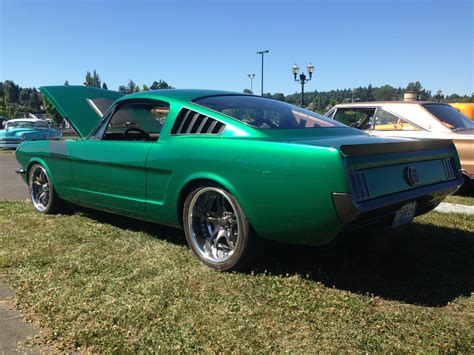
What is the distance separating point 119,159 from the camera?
4004mm

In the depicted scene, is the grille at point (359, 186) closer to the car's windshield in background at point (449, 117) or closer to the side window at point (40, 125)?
the car's windshield in background at point (449, 117)

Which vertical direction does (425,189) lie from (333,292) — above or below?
above

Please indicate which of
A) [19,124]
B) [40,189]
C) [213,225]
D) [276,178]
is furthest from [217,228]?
[19,124]

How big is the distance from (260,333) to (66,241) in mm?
2403

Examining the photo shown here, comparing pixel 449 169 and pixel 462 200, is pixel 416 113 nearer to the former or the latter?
pixel 462 200

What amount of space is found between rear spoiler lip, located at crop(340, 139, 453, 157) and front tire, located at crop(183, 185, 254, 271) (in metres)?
0.87

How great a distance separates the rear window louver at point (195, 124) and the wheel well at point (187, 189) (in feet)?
1.26

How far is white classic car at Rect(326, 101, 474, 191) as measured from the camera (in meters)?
6.53

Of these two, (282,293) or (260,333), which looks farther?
(282,293)

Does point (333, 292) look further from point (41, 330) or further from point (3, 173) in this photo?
point (3, 173)

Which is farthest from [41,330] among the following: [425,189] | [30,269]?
[425,189]

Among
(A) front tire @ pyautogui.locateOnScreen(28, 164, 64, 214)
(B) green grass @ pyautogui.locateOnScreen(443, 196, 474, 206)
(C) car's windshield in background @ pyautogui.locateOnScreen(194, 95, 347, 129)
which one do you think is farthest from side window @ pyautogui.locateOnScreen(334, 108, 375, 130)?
(A) front tire @ pyautogui.locateOnScreen(28, 164, 64, 214)

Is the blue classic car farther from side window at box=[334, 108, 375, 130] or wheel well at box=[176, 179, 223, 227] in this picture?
wheel well at box=[176, 179, 223, 227]

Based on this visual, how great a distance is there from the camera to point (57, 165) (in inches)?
193
